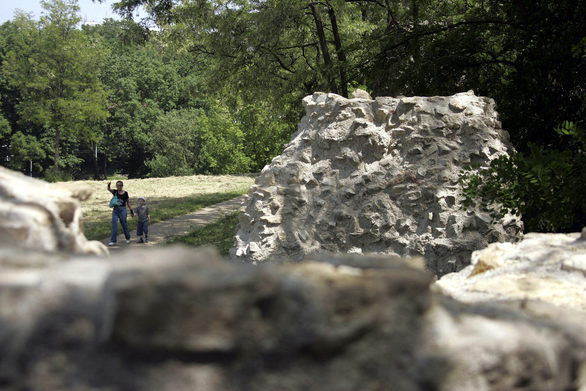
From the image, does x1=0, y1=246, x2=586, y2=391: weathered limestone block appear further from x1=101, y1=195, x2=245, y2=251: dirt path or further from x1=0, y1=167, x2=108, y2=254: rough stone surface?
x1=101, y1=195, x2=245, y2=251: dirt path

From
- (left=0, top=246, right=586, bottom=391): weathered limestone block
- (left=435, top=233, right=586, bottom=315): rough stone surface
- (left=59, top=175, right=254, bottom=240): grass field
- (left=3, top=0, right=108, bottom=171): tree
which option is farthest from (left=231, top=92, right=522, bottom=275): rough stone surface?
(left=3, top=0, right=108, bottom=171): tree

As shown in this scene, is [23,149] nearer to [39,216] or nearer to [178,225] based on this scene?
[178,225]

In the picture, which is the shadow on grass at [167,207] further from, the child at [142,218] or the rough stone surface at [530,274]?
the rough stone surface at [530,274]

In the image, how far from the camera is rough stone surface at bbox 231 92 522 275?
5.67 meters

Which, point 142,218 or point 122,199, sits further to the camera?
point 122,199

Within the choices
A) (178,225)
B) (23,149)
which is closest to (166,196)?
(178,225)

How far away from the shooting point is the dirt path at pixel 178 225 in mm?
9875

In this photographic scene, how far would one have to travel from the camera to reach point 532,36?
7.14 meters

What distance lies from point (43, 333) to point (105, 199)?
16.7 meters

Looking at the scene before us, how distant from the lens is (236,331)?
1.24 metres

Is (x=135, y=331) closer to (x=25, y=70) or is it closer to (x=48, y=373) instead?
(x=48, y=373)

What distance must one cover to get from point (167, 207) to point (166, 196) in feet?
9.63

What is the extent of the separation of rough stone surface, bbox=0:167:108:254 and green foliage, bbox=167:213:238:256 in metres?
6.77

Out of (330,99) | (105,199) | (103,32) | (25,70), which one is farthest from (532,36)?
(103,32)
